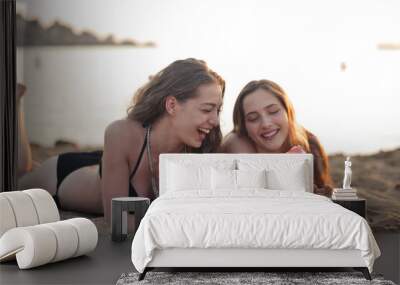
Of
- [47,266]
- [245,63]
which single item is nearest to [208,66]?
[245,63]

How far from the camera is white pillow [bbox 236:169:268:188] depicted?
6648 mm

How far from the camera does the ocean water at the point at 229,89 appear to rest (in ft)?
24.8

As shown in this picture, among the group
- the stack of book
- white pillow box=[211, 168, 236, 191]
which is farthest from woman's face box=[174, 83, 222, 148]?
the stack of book

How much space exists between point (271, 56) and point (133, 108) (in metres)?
1.59

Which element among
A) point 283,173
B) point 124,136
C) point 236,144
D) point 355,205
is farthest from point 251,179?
point 124,136

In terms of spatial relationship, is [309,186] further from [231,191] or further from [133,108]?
[133,108]

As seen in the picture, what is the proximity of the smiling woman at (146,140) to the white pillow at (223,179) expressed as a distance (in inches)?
32.4

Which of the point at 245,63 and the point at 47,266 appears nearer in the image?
the point at 47,266

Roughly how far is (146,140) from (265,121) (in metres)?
1.29

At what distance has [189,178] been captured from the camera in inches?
269

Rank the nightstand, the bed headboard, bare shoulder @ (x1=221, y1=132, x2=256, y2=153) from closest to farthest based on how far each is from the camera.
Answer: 1. the nightstand
2. the bed headboard
3. bare shoulder @ (x1=221, y1=132, x2=256, y2=153)

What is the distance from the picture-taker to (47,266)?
220 inches

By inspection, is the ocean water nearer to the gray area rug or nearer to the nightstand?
the nightstand

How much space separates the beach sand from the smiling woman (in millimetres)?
117
